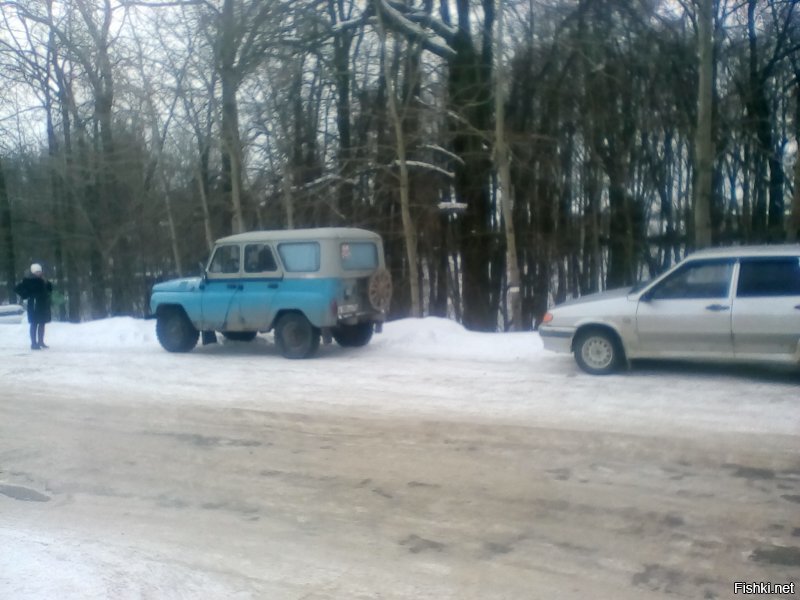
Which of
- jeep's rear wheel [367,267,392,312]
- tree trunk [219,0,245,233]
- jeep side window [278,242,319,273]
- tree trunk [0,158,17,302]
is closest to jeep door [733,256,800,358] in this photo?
jeep's rear wheel [367,267,392,312]

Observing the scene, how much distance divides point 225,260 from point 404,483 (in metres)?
8.00

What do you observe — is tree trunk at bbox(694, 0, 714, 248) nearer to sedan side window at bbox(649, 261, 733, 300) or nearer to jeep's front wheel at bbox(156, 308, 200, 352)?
sedan side window at bbox(649, 261, 733, 300)

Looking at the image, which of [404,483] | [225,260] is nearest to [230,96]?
[225,260]

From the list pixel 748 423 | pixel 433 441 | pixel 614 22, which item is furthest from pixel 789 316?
pixel 614 22

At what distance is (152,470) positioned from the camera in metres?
7.37

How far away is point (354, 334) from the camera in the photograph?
1412 centimetres

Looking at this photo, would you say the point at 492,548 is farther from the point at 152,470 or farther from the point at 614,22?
the point at 614,22

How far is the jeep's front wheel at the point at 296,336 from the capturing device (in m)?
13.1

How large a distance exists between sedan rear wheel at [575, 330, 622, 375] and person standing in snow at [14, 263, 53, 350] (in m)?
9.88

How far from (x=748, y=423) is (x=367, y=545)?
462 cm

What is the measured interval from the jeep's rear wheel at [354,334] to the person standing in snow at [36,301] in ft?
18.3

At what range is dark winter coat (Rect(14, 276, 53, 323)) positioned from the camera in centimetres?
1529

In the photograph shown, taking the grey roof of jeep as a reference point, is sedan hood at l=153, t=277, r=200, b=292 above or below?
below

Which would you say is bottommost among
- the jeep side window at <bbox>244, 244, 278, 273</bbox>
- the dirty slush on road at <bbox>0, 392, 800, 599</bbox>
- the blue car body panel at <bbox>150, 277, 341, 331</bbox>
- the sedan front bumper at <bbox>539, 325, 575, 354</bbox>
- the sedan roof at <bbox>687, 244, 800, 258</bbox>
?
the dirty slush on road at <bbox>0, 392, 800, 599</bbox>
